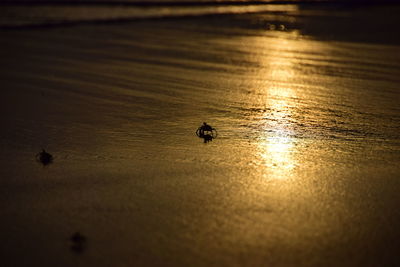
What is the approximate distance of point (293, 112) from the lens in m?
5.57

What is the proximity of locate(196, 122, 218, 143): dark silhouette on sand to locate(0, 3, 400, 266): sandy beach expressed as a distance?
0.29 ft

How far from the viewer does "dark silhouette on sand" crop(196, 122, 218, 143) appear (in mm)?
4867

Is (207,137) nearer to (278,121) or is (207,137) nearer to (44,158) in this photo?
(278,121)

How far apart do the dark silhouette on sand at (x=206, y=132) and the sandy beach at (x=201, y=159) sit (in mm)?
88

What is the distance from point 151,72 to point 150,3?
9236mm

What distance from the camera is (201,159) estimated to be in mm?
4449

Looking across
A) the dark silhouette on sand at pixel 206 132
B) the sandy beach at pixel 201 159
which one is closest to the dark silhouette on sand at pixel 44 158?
the sandy beach at pixel 201 159

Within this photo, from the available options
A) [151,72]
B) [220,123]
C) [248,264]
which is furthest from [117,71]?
[248,264]

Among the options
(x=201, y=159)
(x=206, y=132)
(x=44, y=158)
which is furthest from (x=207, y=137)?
(x=44, y=158)

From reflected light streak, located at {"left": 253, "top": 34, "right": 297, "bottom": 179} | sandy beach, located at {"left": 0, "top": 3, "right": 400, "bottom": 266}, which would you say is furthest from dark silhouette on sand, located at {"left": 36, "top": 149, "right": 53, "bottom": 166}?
reflected light streak, located at {"left": 253, "top": 34, "right": 297, "bottom": 179}

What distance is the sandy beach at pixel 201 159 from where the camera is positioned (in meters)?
3.23

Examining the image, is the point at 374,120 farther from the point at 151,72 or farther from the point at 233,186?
the point at 151,72

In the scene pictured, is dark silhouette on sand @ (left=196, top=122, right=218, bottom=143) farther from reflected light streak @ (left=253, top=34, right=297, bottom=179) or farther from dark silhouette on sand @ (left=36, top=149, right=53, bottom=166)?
dark silhouette on sand @ (left=36, top=149, right=53, bottom=166)

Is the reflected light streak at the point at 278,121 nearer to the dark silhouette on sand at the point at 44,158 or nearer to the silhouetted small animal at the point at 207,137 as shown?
the silhouetted small animal at the point at 207,137
